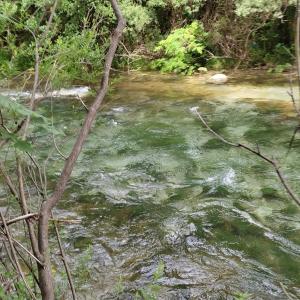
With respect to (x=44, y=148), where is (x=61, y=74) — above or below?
above

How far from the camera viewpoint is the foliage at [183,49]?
12.3 meters

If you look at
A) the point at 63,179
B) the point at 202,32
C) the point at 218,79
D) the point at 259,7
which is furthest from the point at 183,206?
the point at 202,32

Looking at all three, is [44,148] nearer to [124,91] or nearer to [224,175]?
[224,175]

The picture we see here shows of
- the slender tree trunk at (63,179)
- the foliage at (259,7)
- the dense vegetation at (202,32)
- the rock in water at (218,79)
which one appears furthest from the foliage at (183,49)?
the slender tree trunk at (63,179)

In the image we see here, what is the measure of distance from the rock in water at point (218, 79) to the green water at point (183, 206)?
205 cm

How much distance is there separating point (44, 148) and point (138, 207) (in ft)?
7.74

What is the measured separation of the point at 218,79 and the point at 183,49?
7.38ft

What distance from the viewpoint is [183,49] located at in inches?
492

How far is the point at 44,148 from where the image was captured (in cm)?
673

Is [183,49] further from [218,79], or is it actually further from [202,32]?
[218,79]

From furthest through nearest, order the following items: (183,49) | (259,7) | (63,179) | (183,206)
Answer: (183,49), (259,7), (183,206), (63,179)

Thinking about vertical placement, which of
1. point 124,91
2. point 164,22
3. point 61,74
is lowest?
point 124,91

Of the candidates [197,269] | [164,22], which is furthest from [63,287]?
[164,22]

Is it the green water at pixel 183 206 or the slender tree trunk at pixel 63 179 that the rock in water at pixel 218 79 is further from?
the slender tree trunk at pixel 63 179
